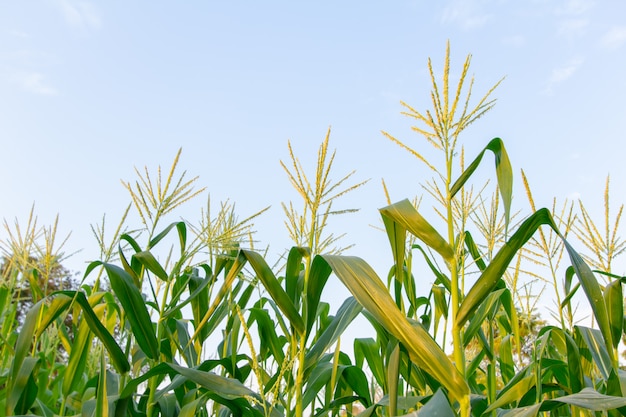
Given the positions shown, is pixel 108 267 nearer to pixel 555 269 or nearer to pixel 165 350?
pixel 165 350

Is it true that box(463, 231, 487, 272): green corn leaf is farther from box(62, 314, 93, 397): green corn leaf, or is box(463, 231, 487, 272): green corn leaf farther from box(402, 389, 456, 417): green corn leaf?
box(62, 314, 93, 397): green corn leaf

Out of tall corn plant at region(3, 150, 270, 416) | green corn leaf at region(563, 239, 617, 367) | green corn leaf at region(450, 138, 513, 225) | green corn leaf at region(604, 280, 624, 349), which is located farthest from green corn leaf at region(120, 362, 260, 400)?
green corn leaf at region(604, 280, 624, 349)

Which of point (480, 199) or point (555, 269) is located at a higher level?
point (480, 199)

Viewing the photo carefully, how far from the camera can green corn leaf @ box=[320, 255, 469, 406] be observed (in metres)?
1.56

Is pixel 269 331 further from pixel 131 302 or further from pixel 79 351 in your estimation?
pixel 79 351

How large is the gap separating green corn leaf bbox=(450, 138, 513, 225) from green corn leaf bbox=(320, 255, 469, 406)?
485 millimetres

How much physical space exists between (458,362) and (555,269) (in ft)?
3.19

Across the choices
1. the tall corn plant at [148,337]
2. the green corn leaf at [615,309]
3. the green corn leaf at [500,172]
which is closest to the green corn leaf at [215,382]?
the tall corn plant at [148,337]

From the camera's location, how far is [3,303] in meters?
3.06

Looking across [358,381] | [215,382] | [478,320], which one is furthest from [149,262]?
[478,320]

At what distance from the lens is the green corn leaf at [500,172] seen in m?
1.85

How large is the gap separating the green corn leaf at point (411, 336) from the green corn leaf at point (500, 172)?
485 mm

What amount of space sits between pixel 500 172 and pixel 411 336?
0.70 metres

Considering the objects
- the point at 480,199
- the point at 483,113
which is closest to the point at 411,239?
the point at 480,199
